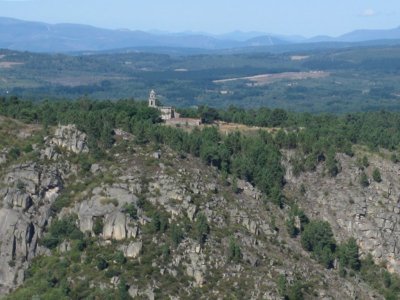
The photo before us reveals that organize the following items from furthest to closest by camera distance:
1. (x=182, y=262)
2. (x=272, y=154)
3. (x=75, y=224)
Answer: (x=272, y=154)
(x=75, y=224)
(x=182, y=262)

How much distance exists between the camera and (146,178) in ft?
302

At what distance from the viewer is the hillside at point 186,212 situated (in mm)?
81375

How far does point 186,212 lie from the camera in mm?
88438

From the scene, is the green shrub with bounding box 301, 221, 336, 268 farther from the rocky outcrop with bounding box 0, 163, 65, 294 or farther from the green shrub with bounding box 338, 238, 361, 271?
the rocky outcrop with bounding box 0, 163, 65, 294

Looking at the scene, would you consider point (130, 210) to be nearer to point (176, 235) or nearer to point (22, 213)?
point (176, 235)

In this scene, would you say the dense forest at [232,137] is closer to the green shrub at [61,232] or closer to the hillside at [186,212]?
the hillside at [186,212]

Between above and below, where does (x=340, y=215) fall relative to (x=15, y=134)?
below

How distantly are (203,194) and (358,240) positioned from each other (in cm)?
1849

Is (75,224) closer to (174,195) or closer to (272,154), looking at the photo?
(174,195)

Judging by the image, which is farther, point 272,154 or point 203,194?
point 272,154

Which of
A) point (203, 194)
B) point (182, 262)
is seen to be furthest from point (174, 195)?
point (182, 262)

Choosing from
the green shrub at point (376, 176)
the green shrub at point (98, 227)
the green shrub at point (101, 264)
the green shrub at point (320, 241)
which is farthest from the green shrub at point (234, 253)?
the green shrub at point (376, 176)

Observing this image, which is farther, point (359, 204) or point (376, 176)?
point (376, 176)

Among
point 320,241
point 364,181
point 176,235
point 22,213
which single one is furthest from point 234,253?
point 364,181
